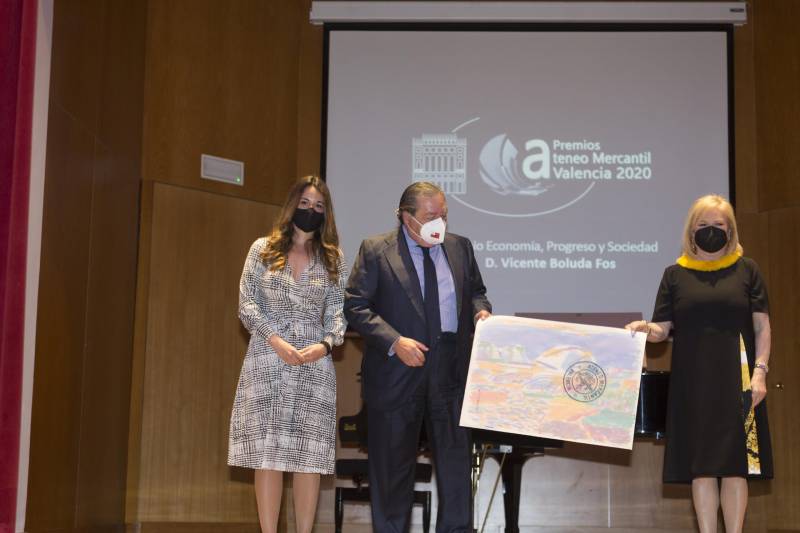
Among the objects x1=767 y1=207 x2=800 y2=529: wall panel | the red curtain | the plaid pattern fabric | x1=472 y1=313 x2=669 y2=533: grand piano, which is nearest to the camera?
the red curtain

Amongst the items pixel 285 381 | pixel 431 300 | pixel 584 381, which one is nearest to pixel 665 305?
pixel 584 381

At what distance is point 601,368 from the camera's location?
12.6 ft

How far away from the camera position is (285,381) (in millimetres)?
3990

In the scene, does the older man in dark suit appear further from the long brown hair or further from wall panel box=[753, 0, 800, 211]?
wall panel box=[753, 0, 800, 211]

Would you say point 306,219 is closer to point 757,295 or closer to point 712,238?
point 712,238

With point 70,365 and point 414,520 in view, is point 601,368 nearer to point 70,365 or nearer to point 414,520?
point 70,365

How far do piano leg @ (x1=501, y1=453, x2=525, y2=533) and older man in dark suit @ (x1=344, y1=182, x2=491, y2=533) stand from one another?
147 cm

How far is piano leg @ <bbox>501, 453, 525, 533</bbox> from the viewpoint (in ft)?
16.8

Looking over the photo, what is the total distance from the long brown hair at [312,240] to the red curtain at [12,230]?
1017 mm

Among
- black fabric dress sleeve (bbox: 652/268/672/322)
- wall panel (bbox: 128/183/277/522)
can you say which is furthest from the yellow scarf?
wall panel (bbox: 128/183/277/522)

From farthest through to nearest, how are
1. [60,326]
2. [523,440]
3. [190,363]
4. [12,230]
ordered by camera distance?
[190,363] < [523,440] < [60,326] < [12,230]

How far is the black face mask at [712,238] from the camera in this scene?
13.2 ft

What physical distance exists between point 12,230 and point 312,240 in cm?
126

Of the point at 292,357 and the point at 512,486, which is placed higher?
the point at 292,357
